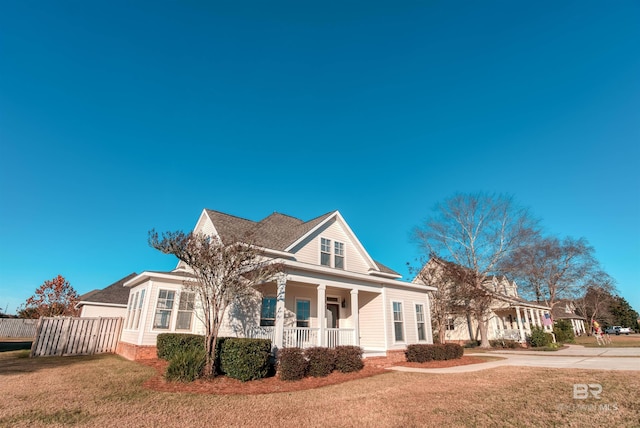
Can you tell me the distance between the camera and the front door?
1585 cm

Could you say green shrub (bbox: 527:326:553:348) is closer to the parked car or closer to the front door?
the front door

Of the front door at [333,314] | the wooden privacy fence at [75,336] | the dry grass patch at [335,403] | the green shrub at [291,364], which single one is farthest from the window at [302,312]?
the wooden privacy fence at [75,336]

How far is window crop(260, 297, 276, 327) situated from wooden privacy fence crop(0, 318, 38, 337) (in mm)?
28358

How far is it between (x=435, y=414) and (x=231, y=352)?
596cm

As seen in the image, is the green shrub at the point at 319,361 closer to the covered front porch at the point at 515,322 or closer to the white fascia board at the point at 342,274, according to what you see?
the white fascia board at the point at 342,274

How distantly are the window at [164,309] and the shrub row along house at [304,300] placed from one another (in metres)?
0.04

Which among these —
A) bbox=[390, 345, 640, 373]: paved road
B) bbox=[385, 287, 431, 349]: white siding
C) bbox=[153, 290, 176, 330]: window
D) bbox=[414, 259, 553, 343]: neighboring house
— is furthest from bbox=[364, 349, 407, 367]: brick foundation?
bbox=[414, 259, 553, 343]: neighboring house

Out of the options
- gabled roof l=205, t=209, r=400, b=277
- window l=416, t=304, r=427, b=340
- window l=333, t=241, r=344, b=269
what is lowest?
window l=416, t=304, r=427, b=340

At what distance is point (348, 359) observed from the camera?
441 inches

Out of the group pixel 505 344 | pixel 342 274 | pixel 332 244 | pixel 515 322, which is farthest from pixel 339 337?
pixel 515 322

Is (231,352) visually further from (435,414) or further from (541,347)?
(541,347)

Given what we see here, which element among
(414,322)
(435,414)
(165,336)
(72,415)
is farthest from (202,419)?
(414,322)

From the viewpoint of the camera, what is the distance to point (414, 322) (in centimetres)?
1622

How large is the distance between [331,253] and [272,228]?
3357 mm
